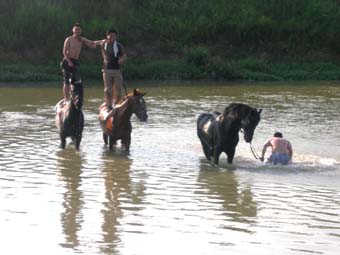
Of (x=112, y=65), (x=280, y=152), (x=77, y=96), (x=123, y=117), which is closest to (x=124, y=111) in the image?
(x=123, y=117)

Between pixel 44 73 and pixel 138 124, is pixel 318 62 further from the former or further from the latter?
pixel 138 124

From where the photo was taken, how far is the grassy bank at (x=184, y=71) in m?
35.5

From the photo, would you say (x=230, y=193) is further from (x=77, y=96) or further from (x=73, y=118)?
(x=73, y=118)

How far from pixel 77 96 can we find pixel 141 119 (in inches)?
53.4

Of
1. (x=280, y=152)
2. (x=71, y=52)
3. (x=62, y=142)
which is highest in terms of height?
(x=71, y=52)

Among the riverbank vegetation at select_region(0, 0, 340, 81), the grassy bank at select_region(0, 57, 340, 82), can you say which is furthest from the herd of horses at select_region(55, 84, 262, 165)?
the riverbank vegetation at select_region(0, 0, 340, 81)

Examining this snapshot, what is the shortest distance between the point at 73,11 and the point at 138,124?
2395 cm

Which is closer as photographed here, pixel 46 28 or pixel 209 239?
pixel 209 239

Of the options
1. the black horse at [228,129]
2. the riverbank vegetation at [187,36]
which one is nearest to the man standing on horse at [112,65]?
the black horse at [228,129]

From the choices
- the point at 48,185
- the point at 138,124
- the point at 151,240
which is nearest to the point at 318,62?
the point at 138,124

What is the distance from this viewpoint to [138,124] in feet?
64.2

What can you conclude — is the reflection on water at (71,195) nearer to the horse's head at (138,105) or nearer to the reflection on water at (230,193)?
the horse's head at (138,105)

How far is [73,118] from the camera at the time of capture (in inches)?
607

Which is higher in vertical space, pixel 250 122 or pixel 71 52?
pixel 71 52
